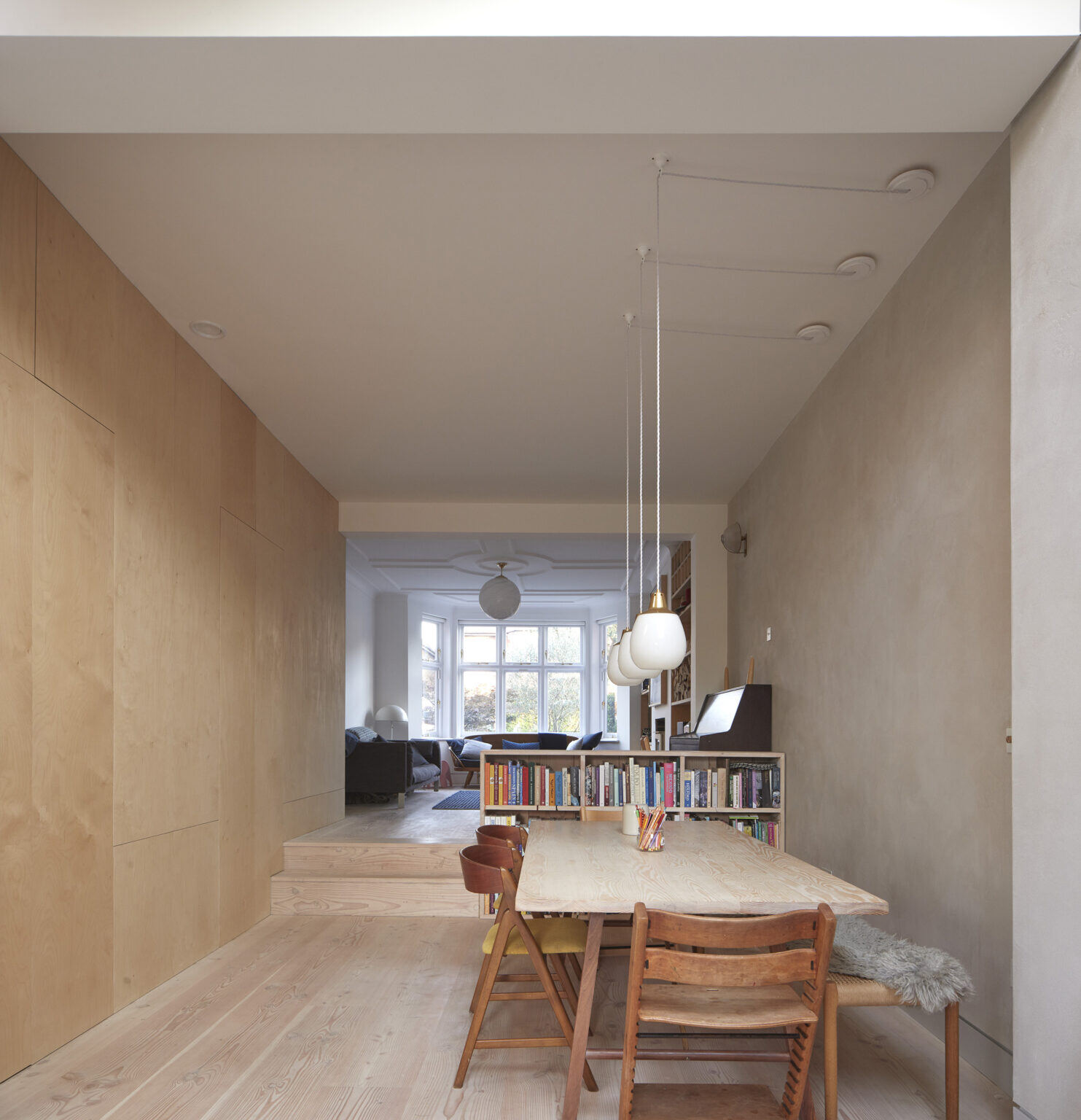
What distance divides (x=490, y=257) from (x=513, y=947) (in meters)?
2.69

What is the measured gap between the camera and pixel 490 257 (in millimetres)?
3898

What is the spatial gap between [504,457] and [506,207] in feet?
11.0

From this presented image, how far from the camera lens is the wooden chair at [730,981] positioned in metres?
2.30

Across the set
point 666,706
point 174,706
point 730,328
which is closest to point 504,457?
point 730,328

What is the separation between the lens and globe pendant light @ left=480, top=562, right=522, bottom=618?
11.1 meters

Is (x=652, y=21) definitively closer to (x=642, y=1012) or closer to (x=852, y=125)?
(x=852, y=125)

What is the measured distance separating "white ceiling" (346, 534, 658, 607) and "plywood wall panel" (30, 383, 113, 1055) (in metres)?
4.70

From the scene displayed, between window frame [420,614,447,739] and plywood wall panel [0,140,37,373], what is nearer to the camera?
plywood wall panel [0,140,37,373]

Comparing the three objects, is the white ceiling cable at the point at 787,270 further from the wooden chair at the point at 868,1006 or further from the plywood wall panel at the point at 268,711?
the plywood wall panel at the point at 268,711

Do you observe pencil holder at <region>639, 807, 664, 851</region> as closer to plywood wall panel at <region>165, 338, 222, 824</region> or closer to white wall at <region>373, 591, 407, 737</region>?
plywood wall panel at <region>165, 338, 222, 824</region>

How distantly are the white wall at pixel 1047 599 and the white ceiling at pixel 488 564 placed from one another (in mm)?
5909

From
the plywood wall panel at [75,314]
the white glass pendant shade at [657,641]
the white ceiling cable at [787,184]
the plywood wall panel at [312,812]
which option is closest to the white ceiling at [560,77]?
the white ceiling cable at [787,184]

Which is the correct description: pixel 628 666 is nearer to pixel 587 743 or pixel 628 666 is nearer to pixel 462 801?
pixel 462 801

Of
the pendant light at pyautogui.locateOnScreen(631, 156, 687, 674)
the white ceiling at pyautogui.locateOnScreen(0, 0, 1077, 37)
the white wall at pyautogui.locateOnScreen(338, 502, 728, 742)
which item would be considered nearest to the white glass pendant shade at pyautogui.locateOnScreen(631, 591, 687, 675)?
the pendant light at pyautogui.locateOnScreen(631, 156, 687, 674)
